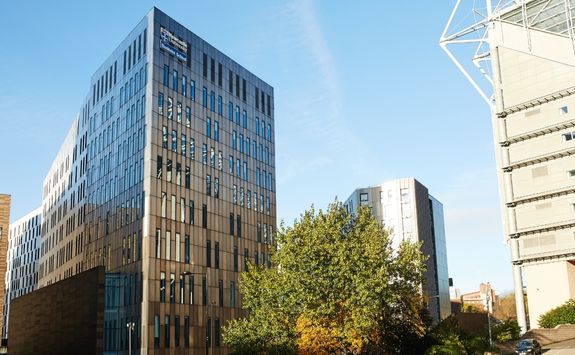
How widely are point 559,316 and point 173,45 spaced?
57574mm

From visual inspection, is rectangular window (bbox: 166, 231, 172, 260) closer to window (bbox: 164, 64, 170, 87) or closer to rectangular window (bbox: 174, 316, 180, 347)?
rectangular window (bbox: 174, 316, 180, 347)

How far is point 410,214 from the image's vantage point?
15112cm

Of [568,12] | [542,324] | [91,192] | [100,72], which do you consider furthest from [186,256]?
[568,12]

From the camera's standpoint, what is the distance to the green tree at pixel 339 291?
149ft

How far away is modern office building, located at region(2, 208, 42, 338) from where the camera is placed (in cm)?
16412

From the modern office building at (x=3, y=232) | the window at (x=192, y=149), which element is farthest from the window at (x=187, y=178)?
the modern office building at (x=3, y=232)

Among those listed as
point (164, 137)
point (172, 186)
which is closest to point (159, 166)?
point (172, 186)

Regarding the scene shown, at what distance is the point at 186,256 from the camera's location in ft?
264

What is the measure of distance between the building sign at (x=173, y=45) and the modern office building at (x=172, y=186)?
0.17 meters

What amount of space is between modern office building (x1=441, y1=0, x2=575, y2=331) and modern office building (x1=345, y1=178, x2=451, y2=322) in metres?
69.0

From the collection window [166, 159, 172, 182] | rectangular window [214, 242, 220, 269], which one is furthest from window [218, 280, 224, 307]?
window [166, 159, 172, 182]

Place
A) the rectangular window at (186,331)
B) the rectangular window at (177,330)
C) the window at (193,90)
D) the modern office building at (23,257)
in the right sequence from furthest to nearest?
1. the modern office building at (23,257)
2. the window at (193,90)
3. the rectangular window at (186,331)
4. the rectangular window at (177,330)

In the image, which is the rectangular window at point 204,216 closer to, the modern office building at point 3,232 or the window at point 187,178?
the window at point 187,178

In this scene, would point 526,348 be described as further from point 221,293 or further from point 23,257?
point 23,257
